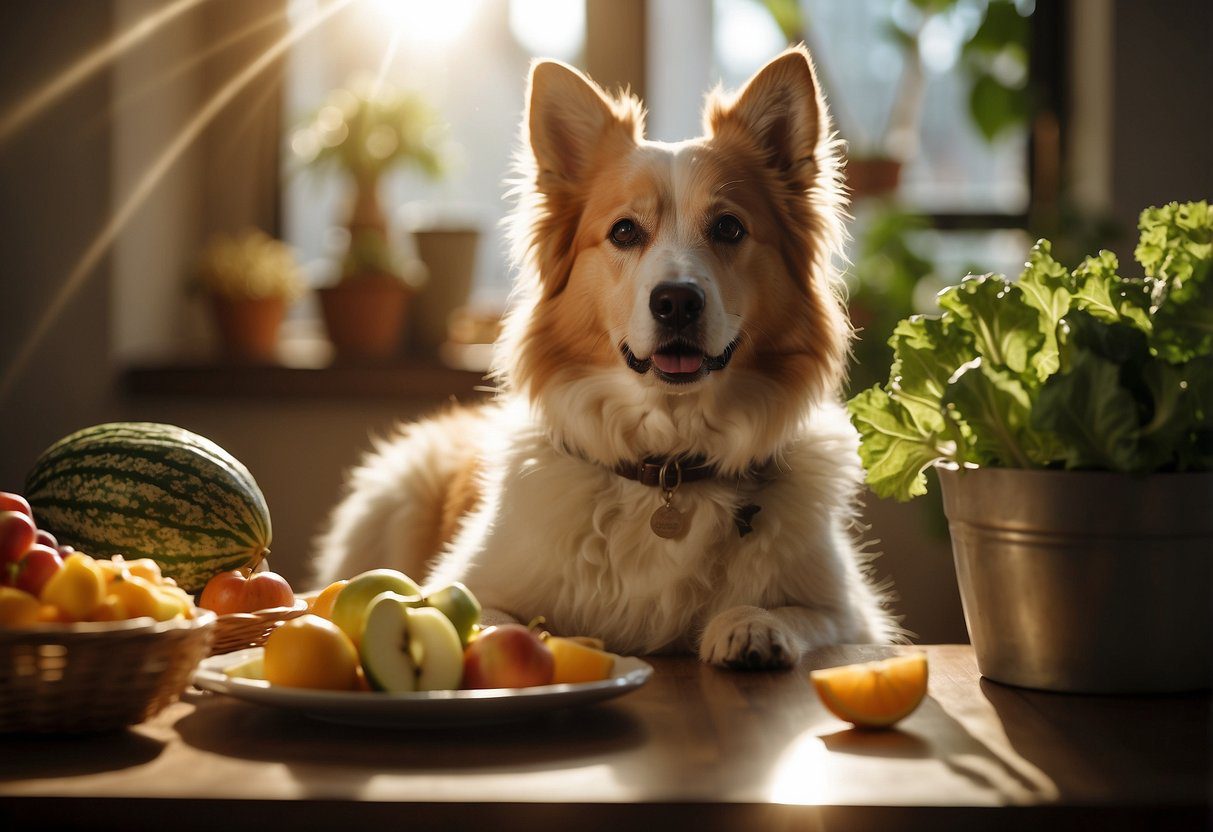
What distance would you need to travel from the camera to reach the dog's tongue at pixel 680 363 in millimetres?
1943

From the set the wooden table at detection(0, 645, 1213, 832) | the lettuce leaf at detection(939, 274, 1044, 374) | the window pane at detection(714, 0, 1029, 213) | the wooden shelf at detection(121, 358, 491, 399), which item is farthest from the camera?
the window pane at detection(714, 0, 1029, 213)

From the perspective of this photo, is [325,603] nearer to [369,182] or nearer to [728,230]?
[728,230]

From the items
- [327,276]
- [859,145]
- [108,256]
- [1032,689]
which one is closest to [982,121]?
[859,145]

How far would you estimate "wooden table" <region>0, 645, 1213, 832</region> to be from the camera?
912 mm

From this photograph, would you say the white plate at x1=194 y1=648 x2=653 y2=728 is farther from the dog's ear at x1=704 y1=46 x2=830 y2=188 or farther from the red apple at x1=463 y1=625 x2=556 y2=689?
the dog's ear at x1=704 y1=46 x2=830 y2=188

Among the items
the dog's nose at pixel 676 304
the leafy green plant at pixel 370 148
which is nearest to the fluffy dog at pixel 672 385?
the dog's nose at pixel 676 304

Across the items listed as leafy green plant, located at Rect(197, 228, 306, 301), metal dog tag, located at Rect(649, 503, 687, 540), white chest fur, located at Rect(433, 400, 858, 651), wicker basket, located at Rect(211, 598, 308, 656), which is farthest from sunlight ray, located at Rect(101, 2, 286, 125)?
wicker basket, located at Rect(211, 598, 308, 656)

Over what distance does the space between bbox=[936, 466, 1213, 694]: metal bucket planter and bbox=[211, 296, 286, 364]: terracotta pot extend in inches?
121

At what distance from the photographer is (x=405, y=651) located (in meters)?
1.10

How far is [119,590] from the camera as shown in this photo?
1104 mm

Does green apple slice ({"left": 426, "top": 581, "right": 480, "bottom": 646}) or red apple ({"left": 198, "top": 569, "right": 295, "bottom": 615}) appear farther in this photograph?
red apple ({"left": 198, "top": 569, "right": 295, "bottom": 615})

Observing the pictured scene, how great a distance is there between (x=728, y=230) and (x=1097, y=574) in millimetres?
1024

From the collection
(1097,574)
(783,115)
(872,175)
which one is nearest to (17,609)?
(1097,574)

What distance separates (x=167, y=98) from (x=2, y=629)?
3295 mm
